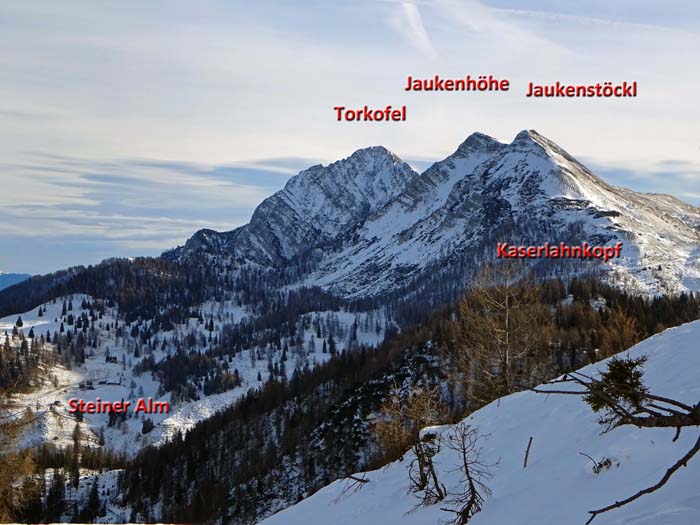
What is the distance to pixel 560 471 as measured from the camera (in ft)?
36.2

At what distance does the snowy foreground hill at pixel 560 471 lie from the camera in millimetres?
7320

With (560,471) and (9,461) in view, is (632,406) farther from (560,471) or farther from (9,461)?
(9,461)

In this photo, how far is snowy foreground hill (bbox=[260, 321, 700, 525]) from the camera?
7.32 meters

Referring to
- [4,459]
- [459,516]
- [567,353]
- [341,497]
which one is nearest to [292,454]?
[567,353]

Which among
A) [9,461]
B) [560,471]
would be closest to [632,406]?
[560,471]

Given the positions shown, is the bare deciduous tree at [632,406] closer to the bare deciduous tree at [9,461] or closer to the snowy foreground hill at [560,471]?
the snowy foreground hill at [560,471]

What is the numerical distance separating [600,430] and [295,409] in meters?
135

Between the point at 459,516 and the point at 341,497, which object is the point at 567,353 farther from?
the point at 459,516

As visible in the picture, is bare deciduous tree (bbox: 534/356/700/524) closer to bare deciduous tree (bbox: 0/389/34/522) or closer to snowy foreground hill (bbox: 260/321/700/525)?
snowy foreground hill (bbox: 260/321/700/525)

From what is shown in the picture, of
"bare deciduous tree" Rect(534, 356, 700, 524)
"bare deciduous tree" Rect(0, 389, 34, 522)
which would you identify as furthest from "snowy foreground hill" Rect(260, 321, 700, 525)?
"bare deciduous tree" Rect(0, 389, 34, 522)

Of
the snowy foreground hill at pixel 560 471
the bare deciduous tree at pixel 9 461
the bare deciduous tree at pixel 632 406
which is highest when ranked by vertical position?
the bare deciduous tree at pixel 632 406

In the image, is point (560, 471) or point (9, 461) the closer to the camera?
point (560, 471)

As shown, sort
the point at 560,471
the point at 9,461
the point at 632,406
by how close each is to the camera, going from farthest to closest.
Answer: the point at 9,461 < the point at 560,471 < the point at 632,406

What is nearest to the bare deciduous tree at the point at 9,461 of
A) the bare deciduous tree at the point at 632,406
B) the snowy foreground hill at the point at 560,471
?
the snowy foreground hill at the point at 560,471
